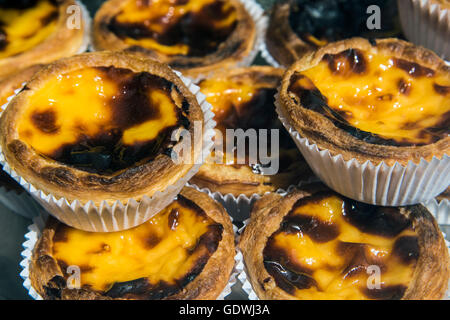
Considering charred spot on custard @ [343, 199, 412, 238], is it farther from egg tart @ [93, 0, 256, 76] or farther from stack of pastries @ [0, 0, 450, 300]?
egg tart @ [93, 0, 256, 76]

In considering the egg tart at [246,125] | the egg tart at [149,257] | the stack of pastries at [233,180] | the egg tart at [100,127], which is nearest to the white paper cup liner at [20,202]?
the stack of pastries at [233,180]

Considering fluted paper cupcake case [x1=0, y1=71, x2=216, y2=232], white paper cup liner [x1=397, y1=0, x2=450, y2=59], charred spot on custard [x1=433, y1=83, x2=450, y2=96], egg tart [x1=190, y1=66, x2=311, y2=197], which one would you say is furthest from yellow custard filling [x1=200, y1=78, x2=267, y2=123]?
charred spot on custard [x1=433, y1=83, x2=450, y2=96]

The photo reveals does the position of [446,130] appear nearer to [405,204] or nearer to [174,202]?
[405,204]

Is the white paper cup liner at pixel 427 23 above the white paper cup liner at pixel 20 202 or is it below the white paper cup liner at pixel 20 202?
above

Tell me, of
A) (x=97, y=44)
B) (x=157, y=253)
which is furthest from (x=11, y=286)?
(x=97, y=44)

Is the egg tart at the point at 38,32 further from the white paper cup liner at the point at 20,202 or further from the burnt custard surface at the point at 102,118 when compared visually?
the burnt custard surface at the point at 102,118

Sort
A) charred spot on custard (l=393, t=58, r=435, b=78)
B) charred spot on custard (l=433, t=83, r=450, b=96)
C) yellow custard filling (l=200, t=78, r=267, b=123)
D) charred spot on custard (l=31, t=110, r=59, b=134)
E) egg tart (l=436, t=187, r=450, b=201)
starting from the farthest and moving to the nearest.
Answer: yellow custard filling (l=200, t=78, r=267, b=123), egg tart (l=436, t=187, r=450, b=201), charred spot on custard (l=393, t=58, r=435, b=78), charred spot on custard (l=433, t=83, r=450, b=96), charred spot on custard (l=31, t=110, r=59, b=134)
